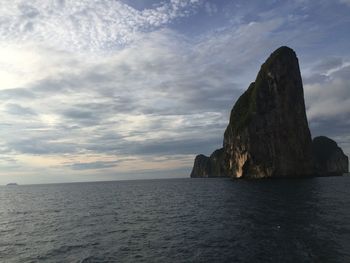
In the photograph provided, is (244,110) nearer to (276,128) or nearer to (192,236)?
(276,128)

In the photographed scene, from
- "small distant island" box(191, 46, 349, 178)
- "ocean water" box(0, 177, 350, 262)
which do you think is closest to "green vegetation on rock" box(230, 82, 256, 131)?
"small distant island" box(191, 46, 349, 178)

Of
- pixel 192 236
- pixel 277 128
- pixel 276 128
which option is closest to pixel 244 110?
pixel 276 128

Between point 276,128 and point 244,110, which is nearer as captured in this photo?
point 276,128

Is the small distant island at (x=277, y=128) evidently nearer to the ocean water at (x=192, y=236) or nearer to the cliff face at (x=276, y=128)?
the cliff face at (x=276, y=128)

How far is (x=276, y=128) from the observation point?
14800cm

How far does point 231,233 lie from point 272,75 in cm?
12672

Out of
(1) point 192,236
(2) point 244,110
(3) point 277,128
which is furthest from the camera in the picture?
(2) point 244,110

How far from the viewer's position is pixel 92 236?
39.4 meters

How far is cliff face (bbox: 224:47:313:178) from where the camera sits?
146 meters

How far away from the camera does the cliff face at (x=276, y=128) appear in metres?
146

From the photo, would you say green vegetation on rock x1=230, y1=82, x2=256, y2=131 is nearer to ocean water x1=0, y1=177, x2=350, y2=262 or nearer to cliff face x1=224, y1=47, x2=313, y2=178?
cliff face x1=224, y1=47, x2=313, y2=178

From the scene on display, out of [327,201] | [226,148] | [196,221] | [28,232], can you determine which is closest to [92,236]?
[28,232]

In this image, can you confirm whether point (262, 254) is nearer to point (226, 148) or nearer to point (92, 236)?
point (92, 236)

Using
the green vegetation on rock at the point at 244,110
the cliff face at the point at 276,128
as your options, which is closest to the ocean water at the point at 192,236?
the cliff face at the point at 276,128
